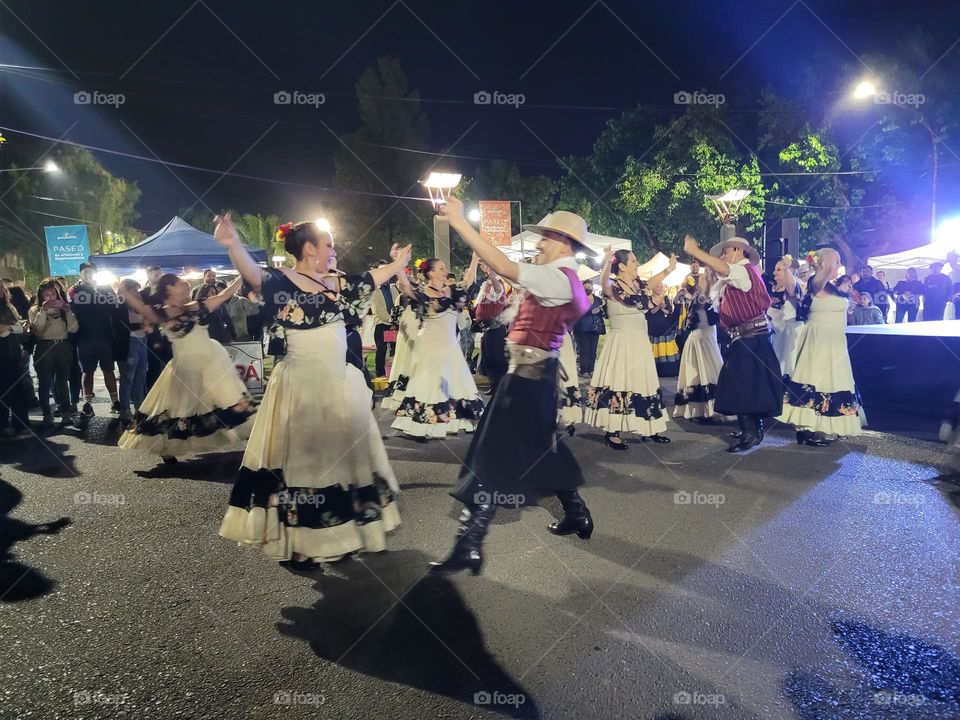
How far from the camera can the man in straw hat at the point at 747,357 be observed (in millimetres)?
6617

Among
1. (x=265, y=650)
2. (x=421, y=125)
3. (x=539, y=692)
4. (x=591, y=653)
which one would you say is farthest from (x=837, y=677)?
(x=421, y=125)

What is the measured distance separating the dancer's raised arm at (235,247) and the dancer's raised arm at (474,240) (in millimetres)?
1087

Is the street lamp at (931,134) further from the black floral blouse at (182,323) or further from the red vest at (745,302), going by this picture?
the black floral blouse at (182,323)

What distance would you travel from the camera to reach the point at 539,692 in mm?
2742

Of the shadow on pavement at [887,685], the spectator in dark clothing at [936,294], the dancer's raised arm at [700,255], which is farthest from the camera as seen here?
the spectator in dark clothing at [936,294]

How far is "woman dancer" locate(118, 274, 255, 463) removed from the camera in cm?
657

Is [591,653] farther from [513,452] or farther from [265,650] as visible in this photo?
[265,650]

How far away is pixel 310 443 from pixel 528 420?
50.1 inches

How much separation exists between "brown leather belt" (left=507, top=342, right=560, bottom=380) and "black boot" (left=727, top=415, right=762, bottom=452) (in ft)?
12.0

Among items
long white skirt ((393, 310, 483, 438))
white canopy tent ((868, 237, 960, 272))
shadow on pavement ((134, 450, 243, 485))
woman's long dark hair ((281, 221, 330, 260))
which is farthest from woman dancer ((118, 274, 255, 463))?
white canopy tent ((868, 237, 960, 272))

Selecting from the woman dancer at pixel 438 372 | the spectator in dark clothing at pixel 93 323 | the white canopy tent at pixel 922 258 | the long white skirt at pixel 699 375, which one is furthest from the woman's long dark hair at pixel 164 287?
the white canopy tent at pixel 922 258

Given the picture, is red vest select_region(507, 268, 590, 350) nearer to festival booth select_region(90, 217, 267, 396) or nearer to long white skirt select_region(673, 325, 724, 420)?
long white skirt select_region(673, 325, 724, 420)

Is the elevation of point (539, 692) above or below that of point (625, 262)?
below

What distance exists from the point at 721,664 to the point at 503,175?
1883 inches
